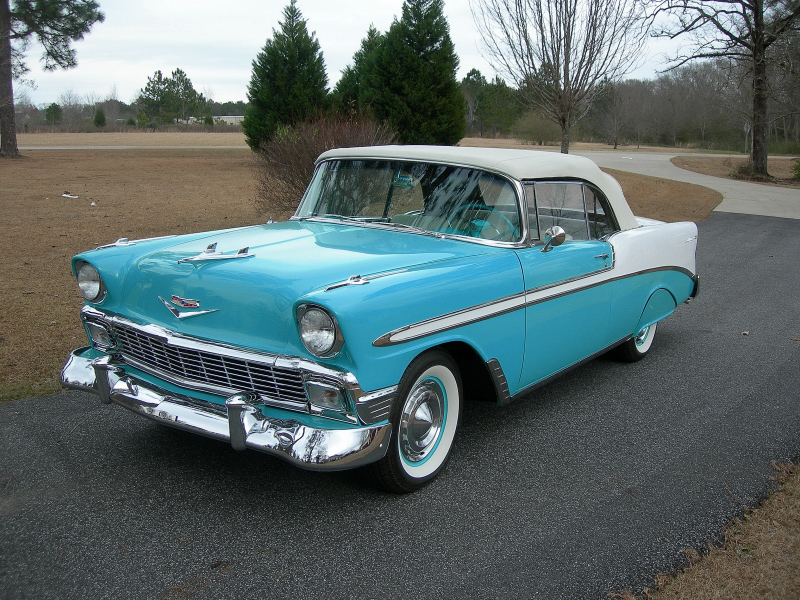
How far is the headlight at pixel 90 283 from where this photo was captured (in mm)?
3258

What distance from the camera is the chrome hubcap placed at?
9.36 ft

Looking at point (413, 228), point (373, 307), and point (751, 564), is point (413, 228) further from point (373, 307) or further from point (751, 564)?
point (751, 564)

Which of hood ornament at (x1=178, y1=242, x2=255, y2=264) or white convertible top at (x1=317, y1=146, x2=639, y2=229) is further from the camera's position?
white convertible top at (x1=317, y1=146, x2=639, y2=229)

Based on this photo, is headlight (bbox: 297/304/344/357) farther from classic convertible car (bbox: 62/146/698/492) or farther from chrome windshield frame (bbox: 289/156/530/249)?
chrome windshield frame (bbox: 289/156/530/249)

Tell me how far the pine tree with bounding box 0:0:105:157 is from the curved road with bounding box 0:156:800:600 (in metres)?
26.2

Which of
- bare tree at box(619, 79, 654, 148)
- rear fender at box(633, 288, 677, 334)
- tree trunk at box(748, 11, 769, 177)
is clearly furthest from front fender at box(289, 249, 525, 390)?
bare tree at box(619, 79, 654, 148)

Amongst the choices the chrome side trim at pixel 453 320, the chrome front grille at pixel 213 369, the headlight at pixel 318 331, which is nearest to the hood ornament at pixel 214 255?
the chrome front grille at pixel 213 369

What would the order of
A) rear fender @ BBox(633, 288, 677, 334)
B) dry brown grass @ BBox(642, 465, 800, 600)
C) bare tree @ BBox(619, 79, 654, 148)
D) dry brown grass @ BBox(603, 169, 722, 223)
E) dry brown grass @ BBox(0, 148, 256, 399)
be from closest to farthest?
dry brown grass @ BBox(642, 465, 800, 600) < rear fender @ BBox(633, 288, 677, 334) < dry brown grass @ BBox(0, 148, 256, 399) < dry brown grass @ BBox(603, 169, 722, 223) < bare tree @ BBox(619, 79, 654, 148)

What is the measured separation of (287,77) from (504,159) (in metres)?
21.6

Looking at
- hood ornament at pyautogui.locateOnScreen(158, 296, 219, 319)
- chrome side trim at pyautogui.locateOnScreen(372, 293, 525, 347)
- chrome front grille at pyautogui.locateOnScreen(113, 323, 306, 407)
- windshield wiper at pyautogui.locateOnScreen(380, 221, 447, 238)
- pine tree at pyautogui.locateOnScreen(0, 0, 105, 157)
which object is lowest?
chrome front grille at pyautogui.locateOnScreen(113, 323, 306, 407)

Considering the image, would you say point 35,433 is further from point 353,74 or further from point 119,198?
point 353,74

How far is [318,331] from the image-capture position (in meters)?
2.50

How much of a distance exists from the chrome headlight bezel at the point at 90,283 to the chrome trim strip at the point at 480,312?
1.59 m

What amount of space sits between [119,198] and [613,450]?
13991mm
